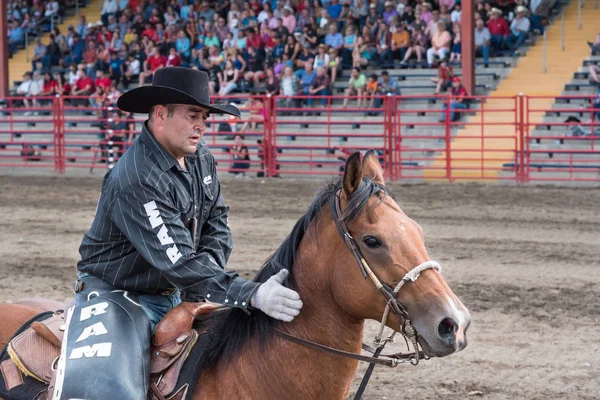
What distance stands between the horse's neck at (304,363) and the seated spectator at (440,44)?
17383 millimetres

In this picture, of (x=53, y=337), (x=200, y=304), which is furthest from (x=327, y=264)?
(x=53, y=337)

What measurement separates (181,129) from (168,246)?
496 mm

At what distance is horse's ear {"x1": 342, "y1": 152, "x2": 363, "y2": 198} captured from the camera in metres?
3.26

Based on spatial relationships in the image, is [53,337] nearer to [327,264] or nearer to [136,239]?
[136,239]

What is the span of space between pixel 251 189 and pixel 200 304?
12463mm

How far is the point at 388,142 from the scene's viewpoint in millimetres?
17703

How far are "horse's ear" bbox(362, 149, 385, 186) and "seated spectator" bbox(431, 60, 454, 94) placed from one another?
15.9 m

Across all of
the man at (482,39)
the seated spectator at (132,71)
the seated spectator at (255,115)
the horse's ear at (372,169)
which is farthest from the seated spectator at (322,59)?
the horse's ear at (372,169)

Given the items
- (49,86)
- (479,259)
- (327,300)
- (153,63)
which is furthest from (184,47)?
(327,300)

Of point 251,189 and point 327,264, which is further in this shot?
point 251,189

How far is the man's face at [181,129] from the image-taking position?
3.70 m

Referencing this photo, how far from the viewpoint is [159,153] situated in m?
3.66

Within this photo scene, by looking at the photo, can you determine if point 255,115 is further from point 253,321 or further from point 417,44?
point 253,321

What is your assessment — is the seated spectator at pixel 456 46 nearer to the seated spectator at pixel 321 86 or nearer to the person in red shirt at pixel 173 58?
the seated spectator at pixel 321 86
